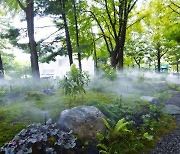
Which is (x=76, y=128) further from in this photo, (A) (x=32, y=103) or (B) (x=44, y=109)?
(A) (x=32, y=103)

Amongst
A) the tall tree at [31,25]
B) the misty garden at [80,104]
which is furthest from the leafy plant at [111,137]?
the tall tree at [31,25]

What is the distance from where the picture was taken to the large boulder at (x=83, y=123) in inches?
139

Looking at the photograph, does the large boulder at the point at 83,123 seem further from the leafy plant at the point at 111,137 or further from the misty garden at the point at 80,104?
the leafy plant at the point at 111,137

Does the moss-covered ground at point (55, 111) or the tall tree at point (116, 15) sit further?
the tall tree at point (116, 15)

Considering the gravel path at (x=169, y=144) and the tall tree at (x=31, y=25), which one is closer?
the gravel path at (x=169, y=144)

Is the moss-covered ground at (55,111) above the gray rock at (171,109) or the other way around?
above

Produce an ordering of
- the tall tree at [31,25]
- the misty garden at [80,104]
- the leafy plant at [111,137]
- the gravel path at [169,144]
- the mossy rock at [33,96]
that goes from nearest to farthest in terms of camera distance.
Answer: the misty garden at [80,104]
the leafy plant at [111,137]
the gravel path at [169,144]
the mossy rock at [33,96]
the tall tree at [31,25]

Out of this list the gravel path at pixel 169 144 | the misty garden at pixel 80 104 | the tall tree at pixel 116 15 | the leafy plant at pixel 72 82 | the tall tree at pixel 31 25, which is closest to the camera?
the misty garden at pixel 80 104

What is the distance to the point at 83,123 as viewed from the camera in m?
3.66

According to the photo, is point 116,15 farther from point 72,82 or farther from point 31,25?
point 72,82

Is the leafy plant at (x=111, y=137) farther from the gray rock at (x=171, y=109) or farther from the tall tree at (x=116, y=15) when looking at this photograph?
the tall tree at (x=116, y=15)

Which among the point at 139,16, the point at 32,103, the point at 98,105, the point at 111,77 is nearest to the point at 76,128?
the point at 98,105

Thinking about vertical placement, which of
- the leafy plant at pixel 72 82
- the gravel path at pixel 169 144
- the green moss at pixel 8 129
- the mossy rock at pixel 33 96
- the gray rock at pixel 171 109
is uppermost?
the leafy plant at pixel 72 82

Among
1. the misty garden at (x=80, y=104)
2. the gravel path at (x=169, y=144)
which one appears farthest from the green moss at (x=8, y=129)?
the gravel path at (x=169, y=144)
